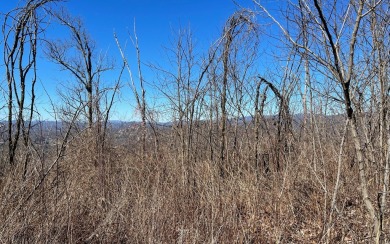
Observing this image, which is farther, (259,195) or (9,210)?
(259,195)

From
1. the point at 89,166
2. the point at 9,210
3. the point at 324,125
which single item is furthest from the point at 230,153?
the point at 9,210

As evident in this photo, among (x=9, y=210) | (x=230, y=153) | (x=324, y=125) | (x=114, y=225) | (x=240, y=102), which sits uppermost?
(x=240, y=102)

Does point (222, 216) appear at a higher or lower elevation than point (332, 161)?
lower

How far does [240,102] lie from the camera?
19.8 ft

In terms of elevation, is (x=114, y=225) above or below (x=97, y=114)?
below

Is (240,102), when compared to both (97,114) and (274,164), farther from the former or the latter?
(97,114)

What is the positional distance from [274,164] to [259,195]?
0.75 m

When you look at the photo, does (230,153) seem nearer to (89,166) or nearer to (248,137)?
(248,137)

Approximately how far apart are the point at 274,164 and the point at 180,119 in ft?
5.00

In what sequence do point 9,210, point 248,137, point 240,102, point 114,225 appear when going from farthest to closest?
point 240,102 < point 248,137 < point 114,225 < point 9,210

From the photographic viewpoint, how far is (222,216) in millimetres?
3650

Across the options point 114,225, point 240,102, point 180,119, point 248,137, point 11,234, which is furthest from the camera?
point 240,102

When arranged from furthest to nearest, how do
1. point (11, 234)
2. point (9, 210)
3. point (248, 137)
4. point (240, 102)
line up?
point (240, 102) → point (248, 137) → point (9, 210) → point (11, 234)

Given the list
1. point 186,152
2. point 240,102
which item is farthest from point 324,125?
point 186,152
